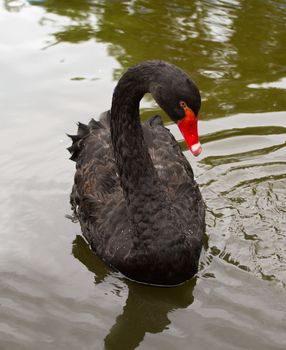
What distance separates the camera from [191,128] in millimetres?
3730

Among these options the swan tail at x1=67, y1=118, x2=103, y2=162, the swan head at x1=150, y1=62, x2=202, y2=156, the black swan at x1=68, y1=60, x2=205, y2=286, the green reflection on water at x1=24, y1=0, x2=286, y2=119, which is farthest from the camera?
the green reflection on water at x1=24, y1=0, x2=286, y2=119

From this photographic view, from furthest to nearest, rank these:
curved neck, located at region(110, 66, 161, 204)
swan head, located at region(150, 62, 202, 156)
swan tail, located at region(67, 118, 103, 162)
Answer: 1. swan tail, located at region(67, 118, 103, 162)
2. curved neck, located at region(110, 66, 161, 204)
3. swan head, located at region(150, 62, 202, 156)

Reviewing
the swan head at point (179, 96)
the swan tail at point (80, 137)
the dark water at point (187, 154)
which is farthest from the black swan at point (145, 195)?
the swan tail at point (80, 137)

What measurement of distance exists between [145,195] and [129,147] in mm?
263

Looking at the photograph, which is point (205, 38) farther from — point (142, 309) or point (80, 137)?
point (142, 309)

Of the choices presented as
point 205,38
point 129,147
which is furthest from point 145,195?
point 205,38

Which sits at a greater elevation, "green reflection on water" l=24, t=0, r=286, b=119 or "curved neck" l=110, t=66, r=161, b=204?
"curved neck" l=110, t=66, r=161, b=204

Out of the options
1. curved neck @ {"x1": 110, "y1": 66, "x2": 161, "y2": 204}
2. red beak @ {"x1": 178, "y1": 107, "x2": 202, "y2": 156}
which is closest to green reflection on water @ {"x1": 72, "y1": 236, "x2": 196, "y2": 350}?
curved neck @ {"x1": 110, "y1": 66, "x2": 161, "y2": 204}

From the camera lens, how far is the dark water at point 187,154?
3811 millimetres

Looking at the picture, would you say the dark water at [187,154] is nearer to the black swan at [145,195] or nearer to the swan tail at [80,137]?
the black swan at [145,195]

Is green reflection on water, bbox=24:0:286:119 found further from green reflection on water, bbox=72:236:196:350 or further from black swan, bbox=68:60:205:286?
green reflection on water, bbox=72:236:196:350

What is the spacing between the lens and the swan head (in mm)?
3590

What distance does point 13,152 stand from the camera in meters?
5.41

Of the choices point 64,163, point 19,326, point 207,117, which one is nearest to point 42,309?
point 19,326
